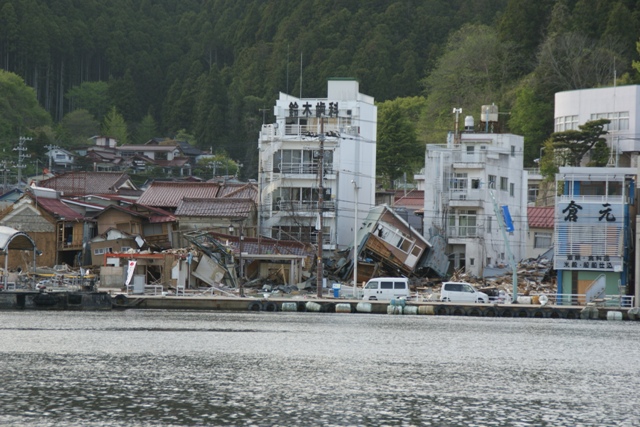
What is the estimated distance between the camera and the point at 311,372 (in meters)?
35.3

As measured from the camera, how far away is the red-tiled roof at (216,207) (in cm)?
7481

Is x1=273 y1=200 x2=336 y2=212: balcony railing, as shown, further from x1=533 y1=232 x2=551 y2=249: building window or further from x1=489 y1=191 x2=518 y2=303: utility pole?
x1=533 y1=232 x2=551 y2=249: building window

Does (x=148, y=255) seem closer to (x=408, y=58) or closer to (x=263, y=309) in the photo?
(x=263, y=309)

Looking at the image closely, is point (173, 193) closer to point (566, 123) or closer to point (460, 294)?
point (566, 123)

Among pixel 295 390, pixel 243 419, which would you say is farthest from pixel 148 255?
pixel 243 419

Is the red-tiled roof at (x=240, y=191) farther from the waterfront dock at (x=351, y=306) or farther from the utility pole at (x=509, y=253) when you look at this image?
the waterfront dock at (x=351, y=306)

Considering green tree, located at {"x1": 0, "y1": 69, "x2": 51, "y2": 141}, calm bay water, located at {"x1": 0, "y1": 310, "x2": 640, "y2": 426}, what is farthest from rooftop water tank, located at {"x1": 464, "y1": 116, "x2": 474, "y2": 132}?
green tree, located at {"x1": 0, "y1": 69, "x2": 51, "y2": 141}

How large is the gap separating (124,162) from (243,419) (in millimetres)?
107890

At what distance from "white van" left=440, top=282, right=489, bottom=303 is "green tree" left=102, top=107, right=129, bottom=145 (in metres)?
97.4

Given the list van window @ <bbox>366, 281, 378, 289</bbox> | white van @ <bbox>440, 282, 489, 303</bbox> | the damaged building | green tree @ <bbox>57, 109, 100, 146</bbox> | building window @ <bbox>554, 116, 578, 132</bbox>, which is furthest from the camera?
green tree @ <bbox>57, 109, 100, 146</bbox>

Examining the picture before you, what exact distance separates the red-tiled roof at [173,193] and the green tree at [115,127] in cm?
7002

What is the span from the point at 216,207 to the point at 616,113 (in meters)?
27.7

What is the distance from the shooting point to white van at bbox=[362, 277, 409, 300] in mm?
62000

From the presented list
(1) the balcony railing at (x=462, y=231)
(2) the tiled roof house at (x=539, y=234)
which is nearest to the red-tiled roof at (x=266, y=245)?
(1) the balcony railing at (x=462, y=231)
